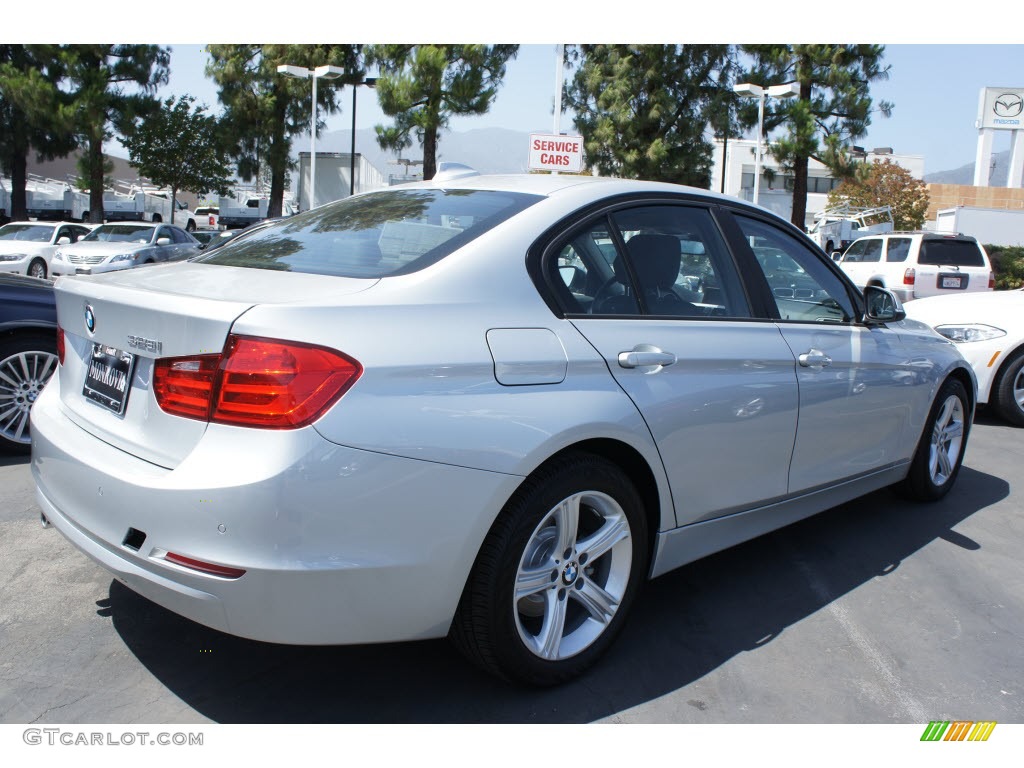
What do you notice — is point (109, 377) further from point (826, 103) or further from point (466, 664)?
point (826, 103)

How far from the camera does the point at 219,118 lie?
34.0 metres

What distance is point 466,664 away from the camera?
2904 millimetres

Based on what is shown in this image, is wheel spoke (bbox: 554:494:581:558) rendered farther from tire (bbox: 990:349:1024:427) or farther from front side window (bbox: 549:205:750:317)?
tire (bbox: 990:349:1024:427)

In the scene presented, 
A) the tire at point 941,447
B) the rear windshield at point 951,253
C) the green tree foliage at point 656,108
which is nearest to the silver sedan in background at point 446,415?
the tire at point 941,447

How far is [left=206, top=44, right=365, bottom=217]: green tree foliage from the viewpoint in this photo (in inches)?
1251

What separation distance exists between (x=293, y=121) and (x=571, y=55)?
11.0m

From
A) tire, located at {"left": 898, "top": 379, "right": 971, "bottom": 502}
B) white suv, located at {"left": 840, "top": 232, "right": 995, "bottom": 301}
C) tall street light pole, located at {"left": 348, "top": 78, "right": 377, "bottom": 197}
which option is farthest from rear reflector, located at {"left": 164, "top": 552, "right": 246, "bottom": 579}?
tall street light pole, located at {"left": 348, "top": 78, "right": 377, "bottom": 197}

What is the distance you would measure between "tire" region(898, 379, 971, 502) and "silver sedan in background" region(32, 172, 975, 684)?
1.33 meters

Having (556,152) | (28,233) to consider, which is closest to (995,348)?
(556,152)

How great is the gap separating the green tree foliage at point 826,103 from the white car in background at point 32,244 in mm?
19516

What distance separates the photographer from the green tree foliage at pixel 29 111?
28734mm

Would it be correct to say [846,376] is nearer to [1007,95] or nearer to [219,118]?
[219,118]

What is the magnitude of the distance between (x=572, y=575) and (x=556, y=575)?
8cm

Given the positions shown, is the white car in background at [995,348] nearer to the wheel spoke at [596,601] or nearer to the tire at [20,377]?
the wheel spoke at [596,601]
